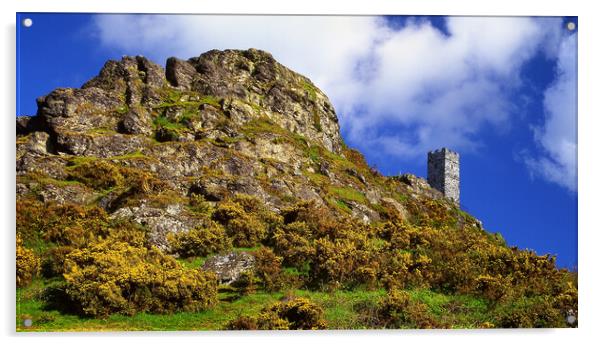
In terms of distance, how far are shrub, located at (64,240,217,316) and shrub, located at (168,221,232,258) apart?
1263 mm

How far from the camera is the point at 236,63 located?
30.5m

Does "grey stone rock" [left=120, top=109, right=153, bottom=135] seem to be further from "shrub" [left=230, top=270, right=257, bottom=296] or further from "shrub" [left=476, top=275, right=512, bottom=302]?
"shrub" [left=476, top=275, right=512, bottom=302]

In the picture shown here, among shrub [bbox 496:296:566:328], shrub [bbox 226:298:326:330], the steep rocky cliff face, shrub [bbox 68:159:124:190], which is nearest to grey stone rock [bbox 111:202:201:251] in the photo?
the steep rocky cliff face

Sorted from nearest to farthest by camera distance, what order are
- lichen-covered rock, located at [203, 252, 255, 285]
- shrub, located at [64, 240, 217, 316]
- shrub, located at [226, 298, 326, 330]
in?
shrub, located at [226, 298, 326, 330] → shrub, located at [64, 240, 217, 316] → lichen-covered rock, located at [203, 252, 255, 285]

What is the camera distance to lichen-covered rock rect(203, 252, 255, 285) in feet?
57.4

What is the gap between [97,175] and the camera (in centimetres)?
2203

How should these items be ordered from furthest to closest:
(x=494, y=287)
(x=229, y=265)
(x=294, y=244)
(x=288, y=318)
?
(x=294, y=244) → (x=229, y=265) → (x=494, y=287) → (x=288, y=318)

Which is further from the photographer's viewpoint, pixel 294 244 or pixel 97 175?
pixel 97 175

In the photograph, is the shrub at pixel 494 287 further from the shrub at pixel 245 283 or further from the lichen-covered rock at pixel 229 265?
the lichen-covered rock at pixel 229 265

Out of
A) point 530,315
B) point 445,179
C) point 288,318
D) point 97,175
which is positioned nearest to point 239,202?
point 97,175

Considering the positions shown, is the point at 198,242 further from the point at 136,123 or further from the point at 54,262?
the point at 136,123

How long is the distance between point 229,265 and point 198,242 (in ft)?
3.80

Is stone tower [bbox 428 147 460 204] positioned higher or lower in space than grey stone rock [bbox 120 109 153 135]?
lower

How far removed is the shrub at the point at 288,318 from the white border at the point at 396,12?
0.65ft
